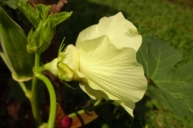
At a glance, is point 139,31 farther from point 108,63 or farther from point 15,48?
point 108,63

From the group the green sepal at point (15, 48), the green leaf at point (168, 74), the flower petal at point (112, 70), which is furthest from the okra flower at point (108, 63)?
the green leaf at point (168, 74)

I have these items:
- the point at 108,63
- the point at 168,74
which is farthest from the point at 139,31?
the point at 108,63

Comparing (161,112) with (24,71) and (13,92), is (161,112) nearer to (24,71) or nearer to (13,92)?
(13,92)

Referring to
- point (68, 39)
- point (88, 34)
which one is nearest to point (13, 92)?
point (88, 34)

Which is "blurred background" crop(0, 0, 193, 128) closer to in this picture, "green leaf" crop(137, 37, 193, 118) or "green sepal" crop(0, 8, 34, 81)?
"green leaf" crop(137, 37, 193, 118)

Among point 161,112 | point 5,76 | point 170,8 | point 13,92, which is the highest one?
point 13,92

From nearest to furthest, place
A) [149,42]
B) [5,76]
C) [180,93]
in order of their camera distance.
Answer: [180,93]
[149,42]
[5,76]

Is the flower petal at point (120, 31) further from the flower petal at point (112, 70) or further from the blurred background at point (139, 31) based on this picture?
the blurred background at point (139, 31)

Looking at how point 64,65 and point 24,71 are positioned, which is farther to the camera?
point 24,71
